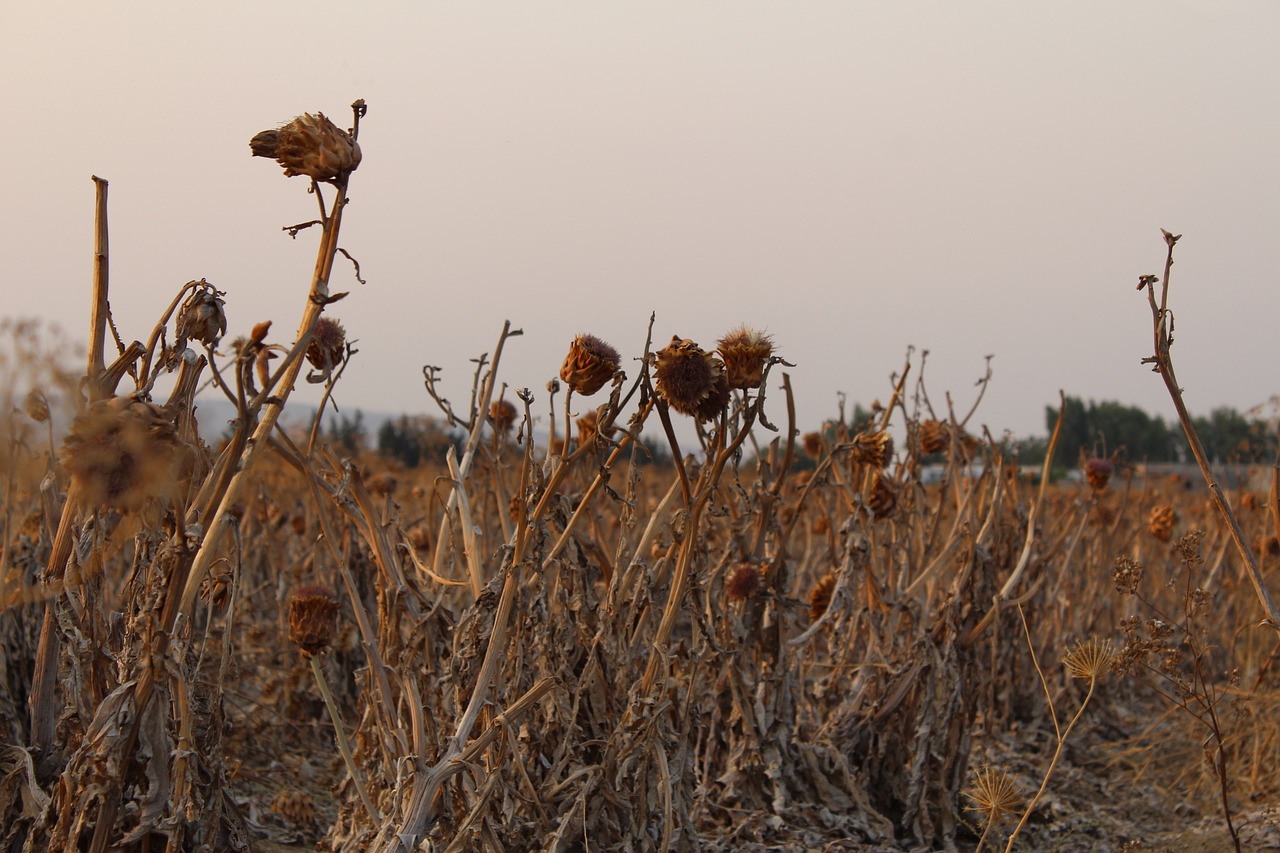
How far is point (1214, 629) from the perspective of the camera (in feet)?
18.5

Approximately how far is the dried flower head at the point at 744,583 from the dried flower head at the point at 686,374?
3.10 feet

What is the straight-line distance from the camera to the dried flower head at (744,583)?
2807 mm

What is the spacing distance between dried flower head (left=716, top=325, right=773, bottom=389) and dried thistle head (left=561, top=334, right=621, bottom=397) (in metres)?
0.20

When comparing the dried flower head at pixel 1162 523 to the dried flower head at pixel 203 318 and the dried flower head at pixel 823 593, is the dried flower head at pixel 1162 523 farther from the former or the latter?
the dried flower head at pixel 203 318

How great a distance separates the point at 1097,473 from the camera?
436 centimetres

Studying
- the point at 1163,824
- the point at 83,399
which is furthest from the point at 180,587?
the point at 1163,824

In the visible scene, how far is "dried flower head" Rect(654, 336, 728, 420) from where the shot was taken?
76.2 inches

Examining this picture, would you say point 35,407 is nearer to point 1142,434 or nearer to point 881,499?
point 881,499

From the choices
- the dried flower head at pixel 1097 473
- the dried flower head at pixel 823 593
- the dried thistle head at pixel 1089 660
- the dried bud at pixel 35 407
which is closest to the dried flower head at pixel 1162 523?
the dried flower head at pixel 1097 473

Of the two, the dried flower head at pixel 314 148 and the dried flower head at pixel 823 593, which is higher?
the dried flower head at pixel 314 148

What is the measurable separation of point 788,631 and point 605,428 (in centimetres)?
130

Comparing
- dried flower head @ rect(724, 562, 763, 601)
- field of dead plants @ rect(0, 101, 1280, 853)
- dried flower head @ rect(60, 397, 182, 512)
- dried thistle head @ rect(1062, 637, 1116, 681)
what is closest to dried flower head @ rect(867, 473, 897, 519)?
field of dead plants @ rect(0, 101, 1280, 853)

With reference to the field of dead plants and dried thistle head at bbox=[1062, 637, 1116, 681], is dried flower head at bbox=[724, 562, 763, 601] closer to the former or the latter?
the field of dead plants

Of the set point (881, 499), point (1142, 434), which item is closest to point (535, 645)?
point (881, 499)
